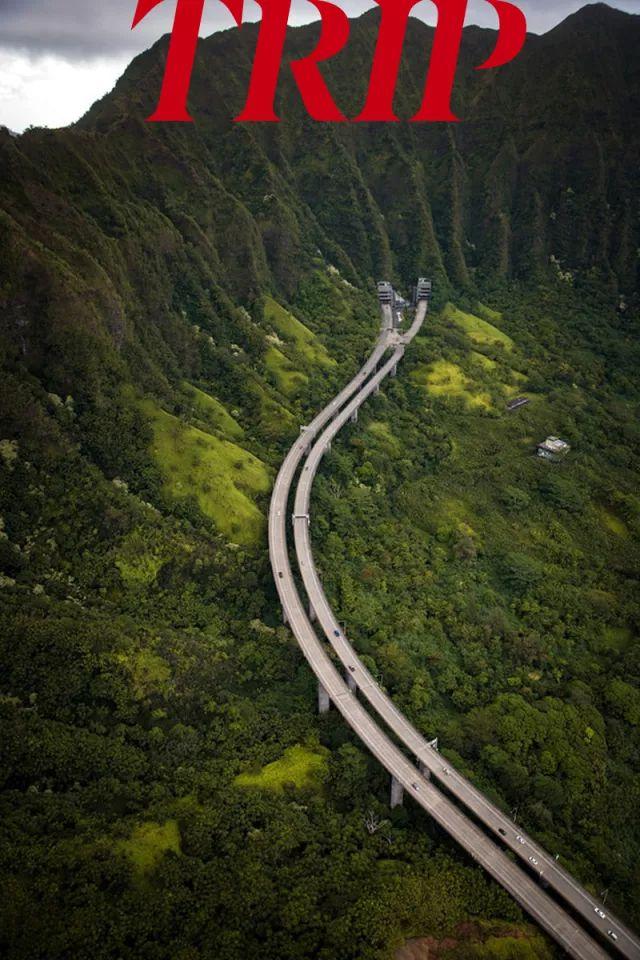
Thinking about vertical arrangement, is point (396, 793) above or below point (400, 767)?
below

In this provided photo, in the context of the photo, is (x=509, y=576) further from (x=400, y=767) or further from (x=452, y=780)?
(x=400, y=767)

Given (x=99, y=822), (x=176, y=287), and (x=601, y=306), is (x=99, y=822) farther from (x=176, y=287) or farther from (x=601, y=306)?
(x=601, y=306)

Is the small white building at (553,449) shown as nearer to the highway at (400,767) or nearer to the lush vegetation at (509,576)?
the lush vegetation at (509,576)

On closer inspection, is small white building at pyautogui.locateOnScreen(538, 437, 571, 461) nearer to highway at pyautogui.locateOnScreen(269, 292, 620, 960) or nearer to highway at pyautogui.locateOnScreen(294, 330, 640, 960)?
highway at pyautogui.locateOnScreen(269, 292, 620, 960)

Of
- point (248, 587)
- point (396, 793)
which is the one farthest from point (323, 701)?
point (248, 587)

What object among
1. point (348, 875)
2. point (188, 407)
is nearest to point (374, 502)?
point (188, 407)

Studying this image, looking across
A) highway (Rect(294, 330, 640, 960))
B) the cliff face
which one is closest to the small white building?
highway (Rect(294, 330, 640, 960))
